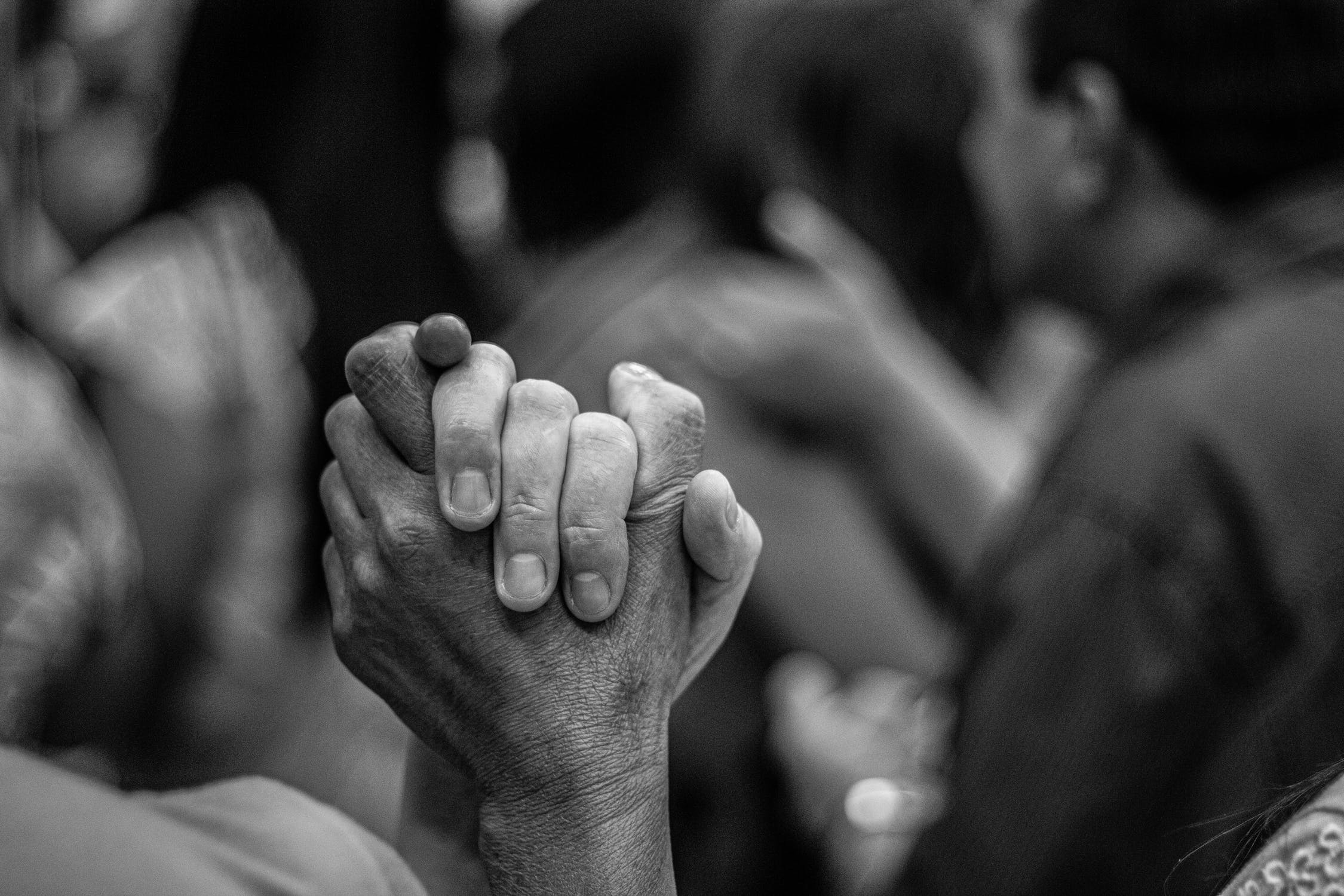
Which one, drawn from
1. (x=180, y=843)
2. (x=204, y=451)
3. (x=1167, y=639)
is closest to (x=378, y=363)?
(x=180, y=843)

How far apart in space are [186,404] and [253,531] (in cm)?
30

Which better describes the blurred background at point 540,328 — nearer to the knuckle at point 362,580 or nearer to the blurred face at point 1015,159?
the blurred face at point 1015,159

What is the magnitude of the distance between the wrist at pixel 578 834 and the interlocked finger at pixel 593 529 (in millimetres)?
112

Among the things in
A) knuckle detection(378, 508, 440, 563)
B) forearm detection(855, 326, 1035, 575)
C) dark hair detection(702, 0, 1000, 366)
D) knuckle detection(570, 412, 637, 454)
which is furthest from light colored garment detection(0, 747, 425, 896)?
dark hair detection(702, 0, 1000, 366)

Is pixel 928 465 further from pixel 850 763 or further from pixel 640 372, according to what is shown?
pixel 640 372

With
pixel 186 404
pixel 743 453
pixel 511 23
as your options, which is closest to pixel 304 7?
pixel 511 23

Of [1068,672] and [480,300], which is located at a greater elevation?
[1068,672]

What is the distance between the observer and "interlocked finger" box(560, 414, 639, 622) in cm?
87

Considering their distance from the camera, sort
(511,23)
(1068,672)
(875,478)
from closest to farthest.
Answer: (1068,672) → (875,478) → (511,23)

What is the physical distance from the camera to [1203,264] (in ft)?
5.50

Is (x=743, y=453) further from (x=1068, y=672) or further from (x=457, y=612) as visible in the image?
(x=457, y=612)

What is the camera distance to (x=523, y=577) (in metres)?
0.86

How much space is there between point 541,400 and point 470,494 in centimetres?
9

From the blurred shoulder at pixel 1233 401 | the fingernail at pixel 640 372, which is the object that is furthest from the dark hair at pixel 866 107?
the fingernail at pixel 640 372
